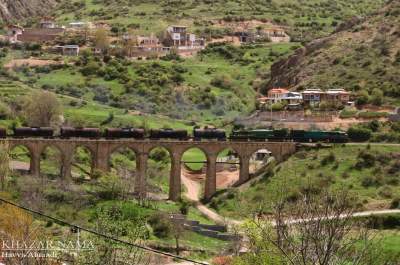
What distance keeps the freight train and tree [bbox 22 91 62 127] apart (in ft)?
35.8

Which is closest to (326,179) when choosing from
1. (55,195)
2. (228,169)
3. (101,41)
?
(228,169)

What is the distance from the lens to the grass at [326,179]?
62272 millimetres

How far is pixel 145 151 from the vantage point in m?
70.6

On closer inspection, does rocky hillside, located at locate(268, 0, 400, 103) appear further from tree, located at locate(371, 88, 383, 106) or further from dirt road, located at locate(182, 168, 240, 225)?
dirt road, located at locate(182, 168, 240, 225)

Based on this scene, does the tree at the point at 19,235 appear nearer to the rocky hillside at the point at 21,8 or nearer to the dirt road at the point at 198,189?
the dirt road at the point at 198,189

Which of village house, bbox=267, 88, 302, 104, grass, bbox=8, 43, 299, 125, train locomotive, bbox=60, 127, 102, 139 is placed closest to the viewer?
train locomotive, bbox=60, 127, 102, 139

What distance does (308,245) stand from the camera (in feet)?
76.6

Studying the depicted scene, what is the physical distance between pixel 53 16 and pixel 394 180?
11077cm

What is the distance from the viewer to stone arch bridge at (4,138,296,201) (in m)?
67.6

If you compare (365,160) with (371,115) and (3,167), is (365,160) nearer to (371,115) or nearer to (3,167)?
(371,115)

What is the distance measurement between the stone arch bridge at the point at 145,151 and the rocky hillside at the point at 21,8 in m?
91.3

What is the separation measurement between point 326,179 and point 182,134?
533 inches

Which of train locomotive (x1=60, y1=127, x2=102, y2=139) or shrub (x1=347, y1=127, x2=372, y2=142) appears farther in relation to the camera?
shrub (x1=347, y1=127, x2=372, y2=142)

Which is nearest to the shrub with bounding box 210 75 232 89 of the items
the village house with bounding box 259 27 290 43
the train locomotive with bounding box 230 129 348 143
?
the village house with bounding box 259 27 290 43
